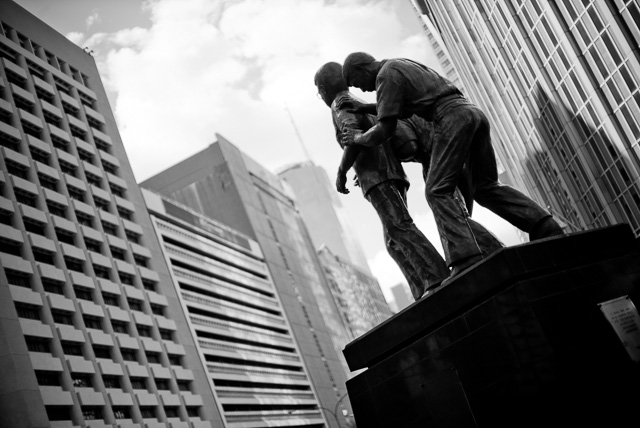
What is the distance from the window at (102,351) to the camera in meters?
54.3

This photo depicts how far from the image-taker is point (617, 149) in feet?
123

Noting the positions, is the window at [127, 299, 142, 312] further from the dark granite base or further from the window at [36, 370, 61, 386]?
the dark granite base

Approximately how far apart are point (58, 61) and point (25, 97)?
9.56 metres

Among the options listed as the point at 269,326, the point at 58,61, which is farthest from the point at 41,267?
the point at 269,326

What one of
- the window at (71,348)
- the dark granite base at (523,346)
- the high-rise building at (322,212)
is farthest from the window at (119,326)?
the high-rise building at (322,212)

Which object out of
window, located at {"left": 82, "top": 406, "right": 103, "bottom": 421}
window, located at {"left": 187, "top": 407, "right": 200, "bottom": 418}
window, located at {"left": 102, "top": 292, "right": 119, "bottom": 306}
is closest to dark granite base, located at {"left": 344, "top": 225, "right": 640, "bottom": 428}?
window, located at {"left": 82, "top": 406, "right": 103, "bottom": 421}

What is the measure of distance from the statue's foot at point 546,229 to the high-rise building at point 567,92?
2034 cm

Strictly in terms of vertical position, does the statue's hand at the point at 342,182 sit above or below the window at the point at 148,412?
below

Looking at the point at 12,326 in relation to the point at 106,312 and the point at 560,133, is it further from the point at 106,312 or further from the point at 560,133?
the point at 560,133

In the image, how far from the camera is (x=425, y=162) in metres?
8.79

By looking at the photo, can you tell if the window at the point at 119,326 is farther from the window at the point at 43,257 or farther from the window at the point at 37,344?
the window at the point at 37,344

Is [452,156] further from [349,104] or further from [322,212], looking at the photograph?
[322,212]

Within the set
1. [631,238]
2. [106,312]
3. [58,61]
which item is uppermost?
Result: [58,61]

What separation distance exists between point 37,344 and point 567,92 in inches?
1374
